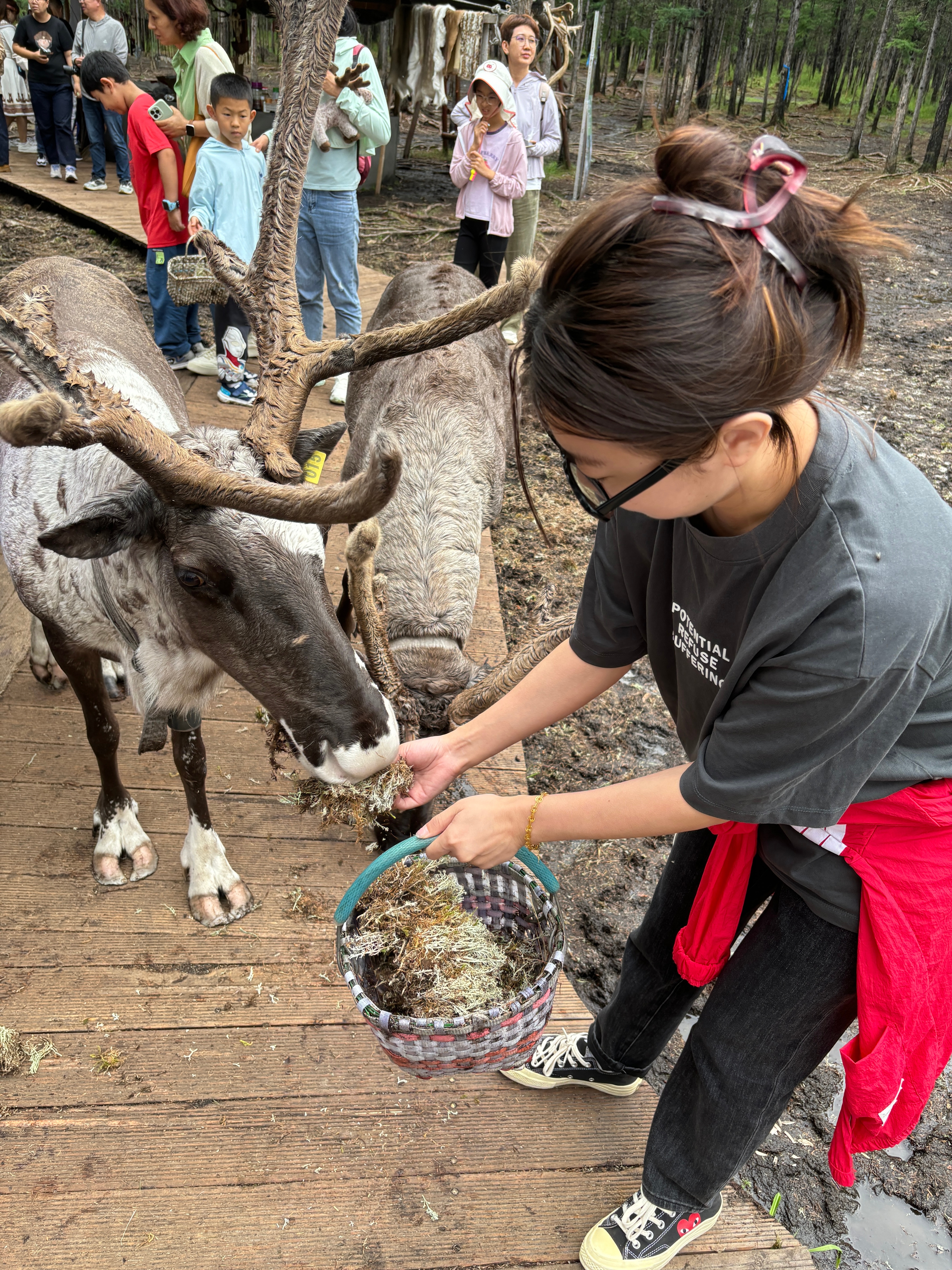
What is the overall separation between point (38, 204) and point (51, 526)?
35.7ft

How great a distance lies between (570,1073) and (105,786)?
184 centimetres

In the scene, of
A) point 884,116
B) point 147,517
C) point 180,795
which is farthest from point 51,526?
point 884,116

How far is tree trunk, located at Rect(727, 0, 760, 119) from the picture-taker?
28.1 m

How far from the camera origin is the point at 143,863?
3102 millimetres

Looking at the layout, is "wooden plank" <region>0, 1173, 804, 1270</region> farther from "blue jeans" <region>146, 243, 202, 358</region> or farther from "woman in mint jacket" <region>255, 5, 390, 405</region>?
"blue jeans" <region>146, 243, 202, 358</region>

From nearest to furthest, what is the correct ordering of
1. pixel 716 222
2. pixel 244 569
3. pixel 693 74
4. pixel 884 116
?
pixel 716 222 → pixel 244 569 → pixel 693 74 → pixel 884 116

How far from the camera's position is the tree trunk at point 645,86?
81.3ft

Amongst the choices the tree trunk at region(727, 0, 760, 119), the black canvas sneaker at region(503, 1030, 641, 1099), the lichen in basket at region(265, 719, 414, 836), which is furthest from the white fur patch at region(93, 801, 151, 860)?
the tree trunk at region(727, 0, 760, 119)

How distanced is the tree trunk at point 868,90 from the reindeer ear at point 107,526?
72.9 feet

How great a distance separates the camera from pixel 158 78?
956 cm

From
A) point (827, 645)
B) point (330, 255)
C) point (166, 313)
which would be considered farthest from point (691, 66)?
point (827, 645)

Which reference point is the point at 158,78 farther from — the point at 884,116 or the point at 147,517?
the point at 884,116

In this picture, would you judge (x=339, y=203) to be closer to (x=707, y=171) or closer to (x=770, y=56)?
(x=707, y=171)

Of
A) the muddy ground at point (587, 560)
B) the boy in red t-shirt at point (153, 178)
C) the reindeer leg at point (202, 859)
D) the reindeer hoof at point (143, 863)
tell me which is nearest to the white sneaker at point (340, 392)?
the boy in red t-shirt at point (153, 178)
